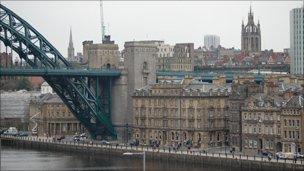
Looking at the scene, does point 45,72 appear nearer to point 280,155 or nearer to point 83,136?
point 83,136

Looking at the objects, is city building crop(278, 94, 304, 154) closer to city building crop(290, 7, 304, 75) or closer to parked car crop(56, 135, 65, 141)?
parked car crop(56, 135, 65, 141)

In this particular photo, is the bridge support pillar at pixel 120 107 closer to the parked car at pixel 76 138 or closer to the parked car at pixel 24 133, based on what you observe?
the parked car at pixel 76 138

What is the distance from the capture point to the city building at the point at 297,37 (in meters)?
187

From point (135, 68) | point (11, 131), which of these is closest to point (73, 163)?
point (135, 68)

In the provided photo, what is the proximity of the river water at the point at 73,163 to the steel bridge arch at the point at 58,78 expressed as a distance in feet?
24.9

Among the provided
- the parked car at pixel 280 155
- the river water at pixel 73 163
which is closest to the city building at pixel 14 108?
the river water at pixel 73 163

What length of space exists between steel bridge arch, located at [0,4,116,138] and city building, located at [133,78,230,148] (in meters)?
4.71

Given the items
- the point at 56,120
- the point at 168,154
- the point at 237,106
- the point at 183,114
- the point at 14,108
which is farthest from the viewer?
the point at 14,108

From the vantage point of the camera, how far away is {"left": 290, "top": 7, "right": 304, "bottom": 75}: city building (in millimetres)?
186625

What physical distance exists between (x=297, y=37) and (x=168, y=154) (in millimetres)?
108400

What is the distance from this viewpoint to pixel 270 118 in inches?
3469

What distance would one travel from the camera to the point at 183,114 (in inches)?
3863

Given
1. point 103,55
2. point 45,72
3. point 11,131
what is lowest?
point 11,131

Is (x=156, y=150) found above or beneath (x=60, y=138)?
beneath
